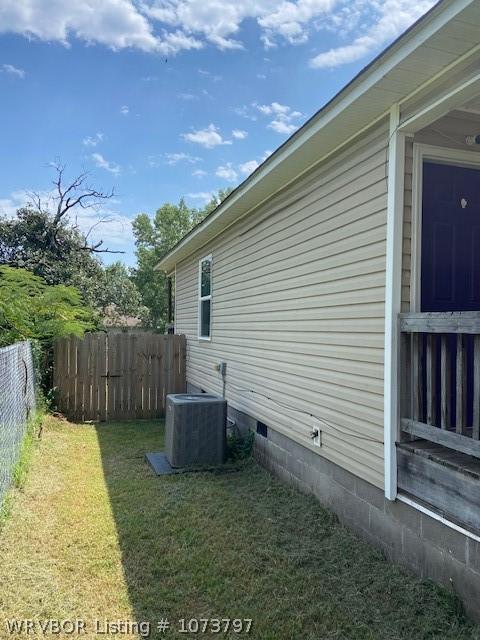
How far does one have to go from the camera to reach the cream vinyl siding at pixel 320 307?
3.26m

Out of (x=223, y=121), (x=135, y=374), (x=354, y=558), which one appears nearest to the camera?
(x=354, y=558)

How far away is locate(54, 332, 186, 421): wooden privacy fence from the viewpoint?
8.32 metres

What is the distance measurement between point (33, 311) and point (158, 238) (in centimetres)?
2192

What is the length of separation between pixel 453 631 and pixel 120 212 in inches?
734

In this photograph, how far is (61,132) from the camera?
47.7 feet

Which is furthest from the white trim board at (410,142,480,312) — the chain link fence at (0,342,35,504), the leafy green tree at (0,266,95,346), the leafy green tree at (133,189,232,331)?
the leafy green tree at (133,189,232,331)

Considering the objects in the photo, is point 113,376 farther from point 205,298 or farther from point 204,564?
point 204,564

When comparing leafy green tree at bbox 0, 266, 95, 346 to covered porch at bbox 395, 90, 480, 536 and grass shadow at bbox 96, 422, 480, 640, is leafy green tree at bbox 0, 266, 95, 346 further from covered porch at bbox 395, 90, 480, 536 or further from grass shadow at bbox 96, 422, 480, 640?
covered porch at bbox 395, 90, 480, 536

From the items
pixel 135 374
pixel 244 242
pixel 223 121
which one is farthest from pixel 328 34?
pixel 223 121

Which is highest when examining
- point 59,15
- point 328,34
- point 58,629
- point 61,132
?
point 61,132

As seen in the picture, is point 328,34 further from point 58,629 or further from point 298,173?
point 58,629

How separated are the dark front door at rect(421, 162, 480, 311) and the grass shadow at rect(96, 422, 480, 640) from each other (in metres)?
1.82

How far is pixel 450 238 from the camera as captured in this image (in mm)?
3359

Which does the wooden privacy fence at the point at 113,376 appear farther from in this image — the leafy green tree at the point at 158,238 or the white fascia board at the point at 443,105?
the leafy green tree at the point at 158,238
